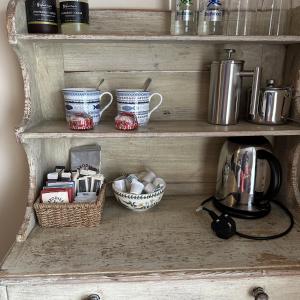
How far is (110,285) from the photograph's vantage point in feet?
2.47

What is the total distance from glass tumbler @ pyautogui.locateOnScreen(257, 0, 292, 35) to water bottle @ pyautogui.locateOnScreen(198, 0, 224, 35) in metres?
0.17

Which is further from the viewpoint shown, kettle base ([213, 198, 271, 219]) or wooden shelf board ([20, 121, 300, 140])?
kettle base ([213, 198, 271, 219])

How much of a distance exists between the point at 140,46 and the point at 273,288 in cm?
81

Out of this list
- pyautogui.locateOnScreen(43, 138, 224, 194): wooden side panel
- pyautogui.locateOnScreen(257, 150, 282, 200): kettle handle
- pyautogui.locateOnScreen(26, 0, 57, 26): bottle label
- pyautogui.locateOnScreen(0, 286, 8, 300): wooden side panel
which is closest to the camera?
pyautogui.locateOnScreen(0, 286, 8, 300): wooden side panel

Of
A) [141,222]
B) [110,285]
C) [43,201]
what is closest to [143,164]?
[141,222]

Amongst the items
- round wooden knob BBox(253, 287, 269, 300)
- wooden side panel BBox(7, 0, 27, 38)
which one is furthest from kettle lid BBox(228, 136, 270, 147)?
wooden side panel BBox(7, 0, 27, 38)

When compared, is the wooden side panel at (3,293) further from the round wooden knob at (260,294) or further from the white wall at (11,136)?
the round wooden knob at (260,294)

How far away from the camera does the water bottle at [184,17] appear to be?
92 cm

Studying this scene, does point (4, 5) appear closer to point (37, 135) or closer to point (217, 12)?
point (37, 135)

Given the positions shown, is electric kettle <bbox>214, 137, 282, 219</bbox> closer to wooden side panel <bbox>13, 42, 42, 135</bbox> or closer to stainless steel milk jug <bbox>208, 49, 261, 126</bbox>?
stainless steel milk jug <bbox>208, 49, 261, 126</bbox>

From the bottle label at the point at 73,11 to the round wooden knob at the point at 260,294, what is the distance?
0.84 metres

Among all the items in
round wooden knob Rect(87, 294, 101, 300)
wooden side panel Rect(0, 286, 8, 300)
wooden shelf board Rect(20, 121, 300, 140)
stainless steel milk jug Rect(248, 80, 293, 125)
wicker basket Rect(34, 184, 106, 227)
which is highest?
stainless steel milk jug Rect(248, 80, 293, 125)

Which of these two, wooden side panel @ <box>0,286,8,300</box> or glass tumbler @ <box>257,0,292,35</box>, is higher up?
glass tumbler @ <box>257,0,292,35</box>

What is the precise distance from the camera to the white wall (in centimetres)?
100
